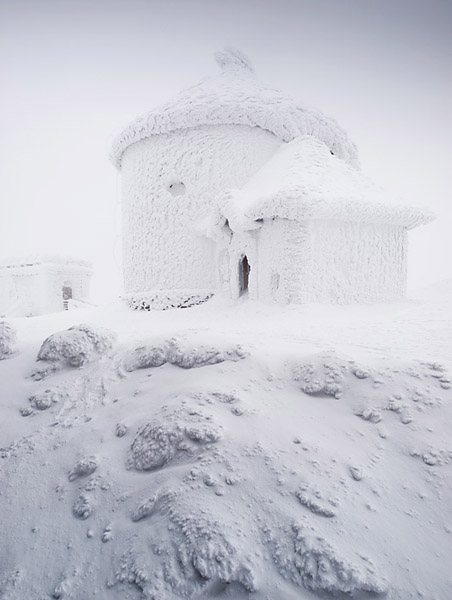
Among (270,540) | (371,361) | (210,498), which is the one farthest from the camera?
(371,361)

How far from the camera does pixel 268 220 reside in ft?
27.0

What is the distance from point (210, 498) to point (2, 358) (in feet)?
12.8

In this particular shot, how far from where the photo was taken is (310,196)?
296 inches

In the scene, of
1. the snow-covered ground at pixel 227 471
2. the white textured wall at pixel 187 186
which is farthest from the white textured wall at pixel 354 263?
the snow-covered ground at pixel 227 471

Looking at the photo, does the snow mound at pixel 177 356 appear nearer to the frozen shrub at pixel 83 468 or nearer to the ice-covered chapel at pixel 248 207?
the frozen shrub at pixel 83 468

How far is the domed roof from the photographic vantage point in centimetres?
953

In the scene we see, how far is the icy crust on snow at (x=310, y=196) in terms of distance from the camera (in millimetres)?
7562

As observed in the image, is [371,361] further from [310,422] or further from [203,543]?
[203,543]

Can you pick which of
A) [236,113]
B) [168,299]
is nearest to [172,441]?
[168,299]

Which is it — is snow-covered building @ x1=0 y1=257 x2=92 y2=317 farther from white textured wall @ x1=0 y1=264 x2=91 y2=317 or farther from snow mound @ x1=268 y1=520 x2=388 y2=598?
snow mound @ x1=268 y1=520 x2=388 y2=598

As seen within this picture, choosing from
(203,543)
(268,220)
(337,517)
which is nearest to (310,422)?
(337,517)

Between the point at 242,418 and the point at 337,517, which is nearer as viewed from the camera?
the point at 337,517

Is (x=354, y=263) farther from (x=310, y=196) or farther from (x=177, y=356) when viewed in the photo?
(x=177, y=356)

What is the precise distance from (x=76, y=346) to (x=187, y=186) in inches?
257
